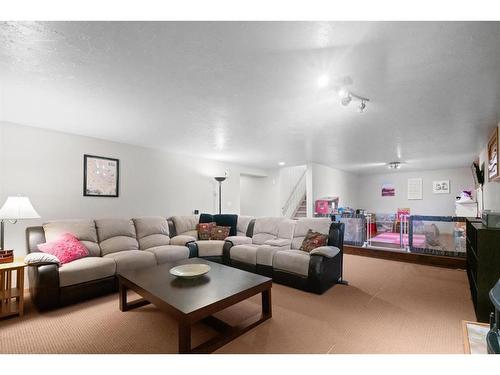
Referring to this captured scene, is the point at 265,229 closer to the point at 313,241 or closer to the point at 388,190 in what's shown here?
the point at 313,241

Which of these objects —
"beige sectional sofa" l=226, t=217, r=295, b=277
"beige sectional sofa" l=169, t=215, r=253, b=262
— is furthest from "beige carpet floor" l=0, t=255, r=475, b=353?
"beige sectional sofa" l=169, t=215, r=253, b=262

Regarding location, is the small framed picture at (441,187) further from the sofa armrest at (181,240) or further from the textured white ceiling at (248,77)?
the sofa armrest at (181,240)

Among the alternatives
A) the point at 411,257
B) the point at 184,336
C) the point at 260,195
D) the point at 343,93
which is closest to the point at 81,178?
the point at 184,336

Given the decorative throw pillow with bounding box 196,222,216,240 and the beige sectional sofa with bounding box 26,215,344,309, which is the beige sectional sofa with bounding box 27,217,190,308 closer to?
the beige sectional sofa with bounding box 26,215,344,309

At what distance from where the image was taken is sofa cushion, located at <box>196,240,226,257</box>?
4.13 meters

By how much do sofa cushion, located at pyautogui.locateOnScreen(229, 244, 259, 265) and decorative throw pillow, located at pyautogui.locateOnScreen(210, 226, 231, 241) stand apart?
585 mm

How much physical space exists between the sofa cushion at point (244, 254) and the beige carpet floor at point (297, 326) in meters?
0.70

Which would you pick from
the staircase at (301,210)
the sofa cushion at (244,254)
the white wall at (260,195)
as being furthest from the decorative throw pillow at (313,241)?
the staircase at (301,210)

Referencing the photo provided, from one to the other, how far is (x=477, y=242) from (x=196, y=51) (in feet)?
10.5

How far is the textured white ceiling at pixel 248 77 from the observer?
1.49 metres

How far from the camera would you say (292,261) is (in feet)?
10.7

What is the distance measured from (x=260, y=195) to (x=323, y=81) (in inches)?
240

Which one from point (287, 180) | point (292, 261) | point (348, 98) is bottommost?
point (292, 261)
